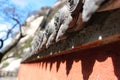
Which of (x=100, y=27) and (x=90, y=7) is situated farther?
(x=100, y=27)

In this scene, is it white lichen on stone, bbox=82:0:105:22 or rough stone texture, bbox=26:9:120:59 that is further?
rough stone texture, bbox=26:9:120:59

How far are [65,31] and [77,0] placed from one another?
0.39 metres

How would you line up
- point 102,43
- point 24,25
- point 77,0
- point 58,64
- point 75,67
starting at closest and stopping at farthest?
point 77,0 < point 102,43 < point 75,67 < point 58,64 < point 24,25

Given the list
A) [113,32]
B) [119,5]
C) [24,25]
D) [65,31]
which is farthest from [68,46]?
[24,25]

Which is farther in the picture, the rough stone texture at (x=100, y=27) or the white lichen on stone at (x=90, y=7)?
the rough stone texture at (x=100, y=27)

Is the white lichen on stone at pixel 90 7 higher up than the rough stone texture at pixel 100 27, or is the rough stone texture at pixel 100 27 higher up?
the white lichen on stone at pixel 90 7

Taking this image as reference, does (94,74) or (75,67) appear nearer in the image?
(94,74)

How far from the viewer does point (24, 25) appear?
24.0 metres

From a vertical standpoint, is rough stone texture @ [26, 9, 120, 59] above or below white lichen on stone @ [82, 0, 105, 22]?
below

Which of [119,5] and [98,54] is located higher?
[119,5]

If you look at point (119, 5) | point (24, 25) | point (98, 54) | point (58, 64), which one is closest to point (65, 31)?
point (98, 54)

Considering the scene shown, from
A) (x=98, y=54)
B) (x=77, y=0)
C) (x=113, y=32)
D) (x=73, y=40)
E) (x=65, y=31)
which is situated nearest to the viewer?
(x=113, y=32)

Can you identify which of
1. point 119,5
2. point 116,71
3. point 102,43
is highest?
point 119,5

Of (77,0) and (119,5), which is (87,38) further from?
(119,5)
